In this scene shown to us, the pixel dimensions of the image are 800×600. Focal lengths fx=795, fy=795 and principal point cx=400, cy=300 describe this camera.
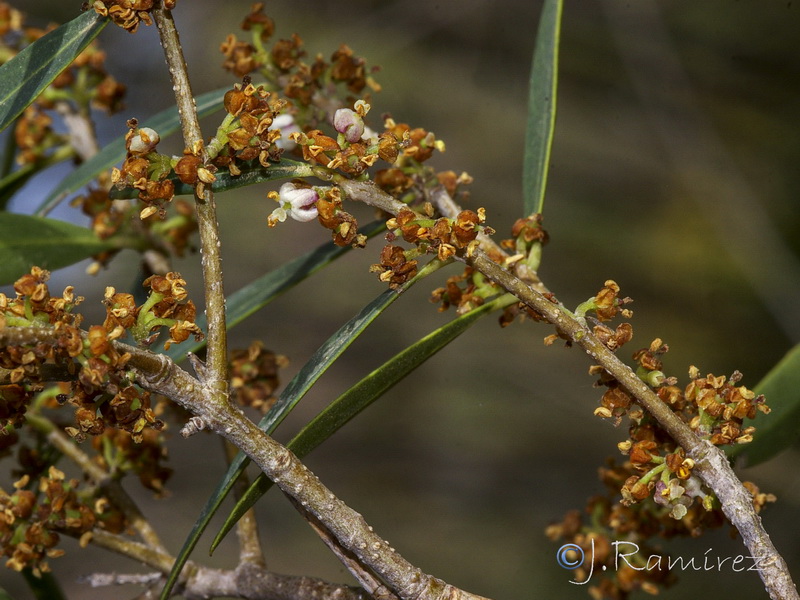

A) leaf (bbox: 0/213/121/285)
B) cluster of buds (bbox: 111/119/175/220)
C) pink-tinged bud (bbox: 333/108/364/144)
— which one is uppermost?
leaf (bbox: 0/213/121/285)

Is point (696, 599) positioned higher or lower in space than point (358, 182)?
higher

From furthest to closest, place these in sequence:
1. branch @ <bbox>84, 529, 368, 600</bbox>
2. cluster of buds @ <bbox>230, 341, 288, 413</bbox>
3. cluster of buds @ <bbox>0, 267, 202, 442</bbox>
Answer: cluster of buds @ <bbox>230, 341, 288, 413</bbox>, branch @ <bbox>84, 529, 368, 600</bbox>, cluster of buds @ <bbox>0, 267, 202, 442</bbox>

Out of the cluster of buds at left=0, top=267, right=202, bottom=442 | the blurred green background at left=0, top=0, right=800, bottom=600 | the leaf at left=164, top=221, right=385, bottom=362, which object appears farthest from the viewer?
the blurred green background at left=0, top=0, right=800, bottom=600

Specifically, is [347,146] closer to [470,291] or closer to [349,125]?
[349,125]

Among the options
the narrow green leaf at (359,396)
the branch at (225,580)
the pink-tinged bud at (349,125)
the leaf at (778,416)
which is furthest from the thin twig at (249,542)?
the leaf at (778,416)

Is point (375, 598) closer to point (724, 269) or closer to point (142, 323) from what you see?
point (142, 323)

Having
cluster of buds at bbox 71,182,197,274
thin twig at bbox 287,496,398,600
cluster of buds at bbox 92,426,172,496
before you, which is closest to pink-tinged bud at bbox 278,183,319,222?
thin twig at bbox 287,496,398,600

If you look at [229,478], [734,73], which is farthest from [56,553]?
[734,73]

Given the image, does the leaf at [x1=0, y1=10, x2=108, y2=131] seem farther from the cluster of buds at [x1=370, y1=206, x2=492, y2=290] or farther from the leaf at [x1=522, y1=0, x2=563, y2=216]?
the leaf at [x1=522, y1=0, x2=563, y2=216]
